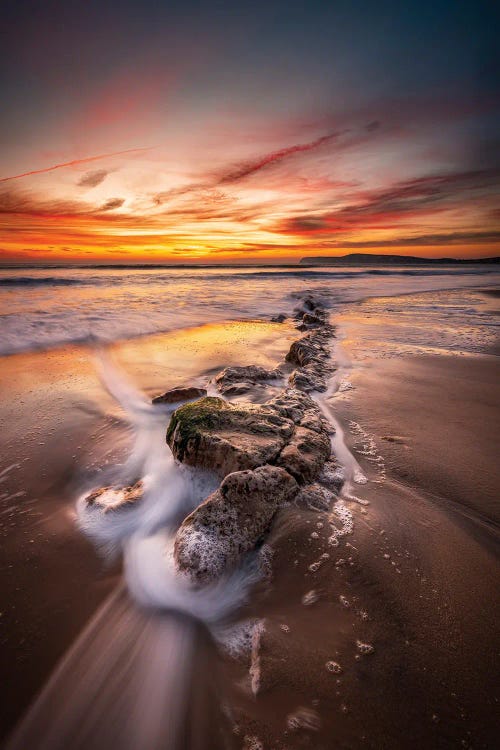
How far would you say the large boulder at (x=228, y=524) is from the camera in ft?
6.64

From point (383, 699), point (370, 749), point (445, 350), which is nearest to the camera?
point (370, 749)

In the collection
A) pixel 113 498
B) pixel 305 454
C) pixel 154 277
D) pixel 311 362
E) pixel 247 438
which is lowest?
pixel 113 498

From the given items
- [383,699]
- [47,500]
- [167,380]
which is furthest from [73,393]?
[383,699]

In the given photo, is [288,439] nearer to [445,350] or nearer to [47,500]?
[47,500]

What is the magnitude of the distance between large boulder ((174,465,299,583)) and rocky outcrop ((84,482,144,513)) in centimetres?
67

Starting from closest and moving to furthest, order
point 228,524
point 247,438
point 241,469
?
point 228,524, point 241,469, point 247,438

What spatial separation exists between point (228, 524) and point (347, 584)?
0.76 m

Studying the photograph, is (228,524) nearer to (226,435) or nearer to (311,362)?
(226,435)

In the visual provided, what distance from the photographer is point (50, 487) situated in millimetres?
2863

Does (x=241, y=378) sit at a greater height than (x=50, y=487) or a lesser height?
greater

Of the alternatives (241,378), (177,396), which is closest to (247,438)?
(177,396)

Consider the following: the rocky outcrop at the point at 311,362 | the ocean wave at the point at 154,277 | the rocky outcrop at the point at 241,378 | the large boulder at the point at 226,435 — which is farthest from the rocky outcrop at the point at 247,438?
the ocean wave at the point at 154,277

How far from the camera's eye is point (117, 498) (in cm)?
272

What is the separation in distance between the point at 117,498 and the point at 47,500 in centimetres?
56
